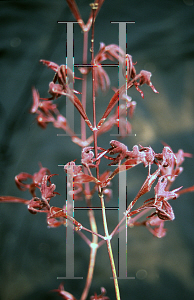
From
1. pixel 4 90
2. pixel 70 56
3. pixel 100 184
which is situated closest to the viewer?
pixel 100 184

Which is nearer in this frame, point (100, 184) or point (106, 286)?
point (100, 184)

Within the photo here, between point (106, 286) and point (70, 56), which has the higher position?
point (70, 56)

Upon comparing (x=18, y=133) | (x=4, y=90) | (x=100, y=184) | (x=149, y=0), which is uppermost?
(x=149, y=0)

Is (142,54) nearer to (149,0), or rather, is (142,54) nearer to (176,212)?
(149,0)

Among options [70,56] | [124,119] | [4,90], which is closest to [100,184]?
[124,119]

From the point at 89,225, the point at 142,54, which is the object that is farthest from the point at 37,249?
the point at 142,54

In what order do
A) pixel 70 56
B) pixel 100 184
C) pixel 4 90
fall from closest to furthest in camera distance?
1. pixel 100 184
2. pixel 70 56
3. pixel 4 90
